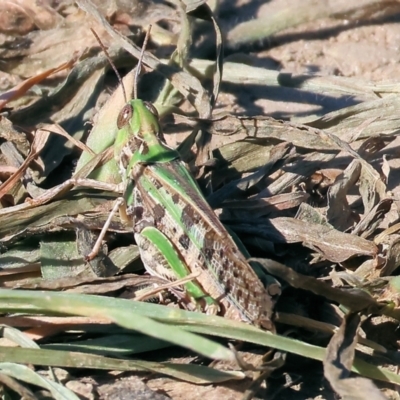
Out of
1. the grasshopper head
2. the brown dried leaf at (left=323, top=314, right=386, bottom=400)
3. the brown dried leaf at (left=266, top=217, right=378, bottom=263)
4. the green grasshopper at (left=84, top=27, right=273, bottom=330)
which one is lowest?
the brown dried leaf at (left=323, top=314, right=386, bottom=400)

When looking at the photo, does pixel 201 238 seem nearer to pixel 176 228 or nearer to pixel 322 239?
pixel 176 228

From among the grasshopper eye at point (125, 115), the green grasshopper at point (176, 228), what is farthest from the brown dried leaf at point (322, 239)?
the grasshopper eye at point (125, 115)

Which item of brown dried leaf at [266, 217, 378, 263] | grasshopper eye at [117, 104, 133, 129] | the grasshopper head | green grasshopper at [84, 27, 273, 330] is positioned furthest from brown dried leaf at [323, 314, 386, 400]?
grasshopper eye at [117, 104, 133, 129]

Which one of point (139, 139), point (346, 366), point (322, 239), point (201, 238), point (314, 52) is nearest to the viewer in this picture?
point (346, 366)

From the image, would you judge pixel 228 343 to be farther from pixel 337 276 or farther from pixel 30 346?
pixel 30 346

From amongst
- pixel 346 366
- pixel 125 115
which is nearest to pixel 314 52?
pixel 125 115

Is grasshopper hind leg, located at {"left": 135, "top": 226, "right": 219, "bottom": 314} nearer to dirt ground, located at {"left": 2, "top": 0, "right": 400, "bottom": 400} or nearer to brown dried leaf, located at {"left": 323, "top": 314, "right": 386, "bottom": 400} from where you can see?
brown dried leaf, located at {"left": 323, "top": 314, "right": 386, "bottom": 400}

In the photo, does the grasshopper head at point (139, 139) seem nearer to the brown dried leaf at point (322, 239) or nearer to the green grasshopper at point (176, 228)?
the green grasshopper at point (176, 228)
